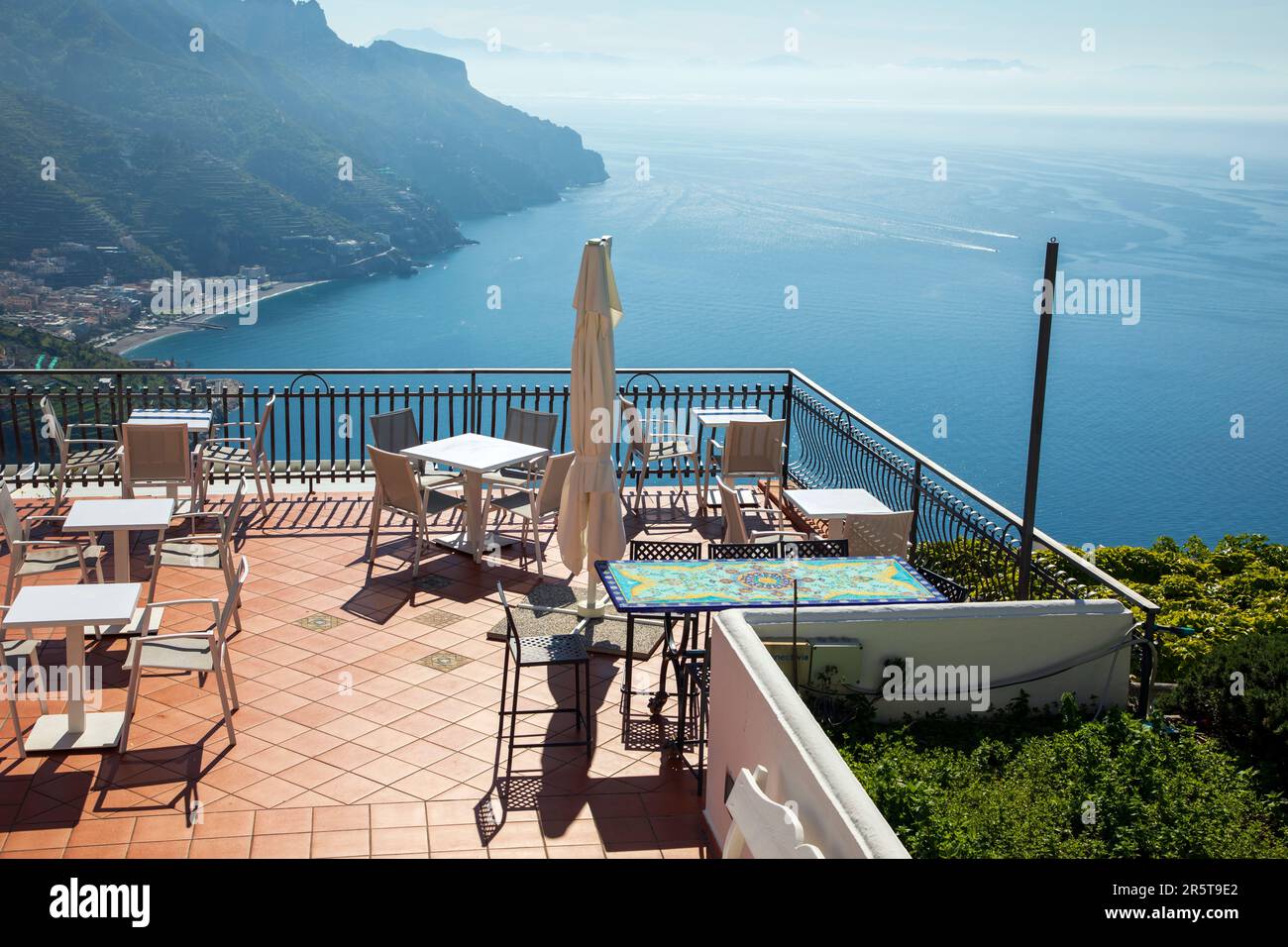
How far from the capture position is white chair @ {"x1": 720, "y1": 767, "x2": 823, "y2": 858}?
132 inches

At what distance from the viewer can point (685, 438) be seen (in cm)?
1059

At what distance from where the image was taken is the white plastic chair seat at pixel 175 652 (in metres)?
5.48

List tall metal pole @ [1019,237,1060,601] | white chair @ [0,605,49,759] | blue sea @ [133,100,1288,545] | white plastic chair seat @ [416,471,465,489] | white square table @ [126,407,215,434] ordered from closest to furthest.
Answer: tall metal pole @ [1019,237,1060,601] < white chair @ [0,605,49,759] < white plastic chair seat @ [416,471,465,489] < white square table @ [126,407,215,434] < blue sea @ [133,100,1288,545]

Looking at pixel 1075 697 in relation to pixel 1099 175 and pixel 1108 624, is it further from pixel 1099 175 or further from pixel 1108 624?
pixel 1099 175

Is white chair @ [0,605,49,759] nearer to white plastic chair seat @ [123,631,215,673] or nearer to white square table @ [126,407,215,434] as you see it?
white plastic chair seat @ [123,631,215,673]

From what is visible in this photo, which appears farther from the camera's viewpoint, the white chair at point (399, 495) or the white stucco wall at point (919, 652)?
the white chair at point (399, 495)

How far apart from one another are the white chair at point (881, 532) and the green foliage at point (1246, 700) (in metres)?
1.76

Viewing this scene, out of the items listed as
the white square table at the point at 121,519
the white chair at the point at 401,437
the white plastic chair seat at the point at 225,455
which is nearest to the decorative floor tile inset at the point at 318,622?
the white square table at the point at 121,519

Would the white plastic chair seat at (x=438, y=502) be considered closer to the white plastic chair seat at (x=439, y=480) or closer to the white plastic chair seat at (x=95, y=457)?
the white plastic chair seat at (x=439, y=480)

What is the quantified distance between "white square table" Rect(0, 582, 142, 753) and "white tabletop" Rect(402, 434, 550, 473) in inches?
119

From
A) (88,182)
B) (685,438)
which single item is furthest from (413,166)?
(685,438)

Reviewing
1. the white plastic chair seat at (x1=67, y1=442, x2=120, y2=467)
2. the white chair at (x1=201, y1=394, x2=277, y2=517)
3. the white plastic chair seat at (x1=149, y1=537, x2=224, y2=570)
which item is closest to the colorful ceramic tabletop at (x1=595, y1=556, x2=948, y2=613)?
the white plastic chair seat at (x1=149, y1=537, x2=224, y2=570)

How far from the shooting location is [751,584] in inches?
230
